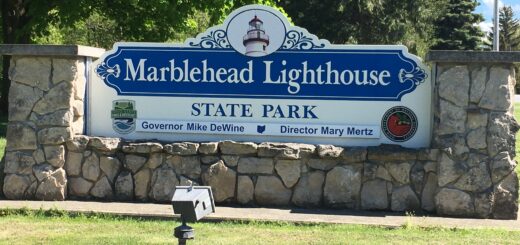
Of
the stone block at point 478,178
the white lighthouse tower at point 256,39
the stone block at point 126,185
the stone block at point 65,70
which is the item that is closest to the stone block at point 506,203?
the stone block at point 478,178

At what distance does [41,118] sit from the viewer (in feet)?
26.0

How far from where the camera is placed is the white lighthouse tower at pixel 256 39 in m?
7.83

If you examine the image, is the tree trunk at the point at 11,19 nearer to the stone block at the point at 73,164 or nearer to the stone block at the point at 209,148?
the stone block at the point at 73,164

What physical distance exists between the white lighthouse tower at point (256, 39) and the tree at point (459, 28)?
48473 millimetres

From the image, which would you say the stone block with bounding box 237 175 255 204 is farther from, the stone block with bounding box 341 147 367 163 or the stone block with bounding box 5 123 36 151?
the stone block with bounding box 5 123 36 151

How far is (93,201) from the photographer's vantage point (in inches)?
311

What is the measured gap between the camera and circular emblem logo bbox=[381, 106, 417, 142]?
7621 millimetres

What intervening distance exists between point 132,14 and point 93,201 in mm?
12984

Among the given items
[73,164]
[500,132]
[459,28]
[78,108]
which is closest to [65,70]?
[78,108]

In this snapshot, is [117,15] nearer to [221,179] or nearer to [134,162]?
[134,162]

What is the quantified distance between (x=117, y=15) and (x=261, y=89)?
13415mm

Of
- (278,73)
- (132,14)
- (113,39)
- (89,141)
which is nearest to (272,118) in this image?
(278,73)

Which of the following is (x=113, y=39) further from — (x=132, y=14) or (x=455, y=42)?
(x=455, y=42)

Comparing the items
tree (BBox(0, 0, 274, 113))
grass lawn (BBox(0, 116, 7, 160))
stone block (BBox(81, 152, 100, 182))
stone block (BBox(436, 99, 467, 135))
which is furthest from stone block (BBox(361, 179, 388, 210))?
tree (BBox(0, 0, 274, 113))
